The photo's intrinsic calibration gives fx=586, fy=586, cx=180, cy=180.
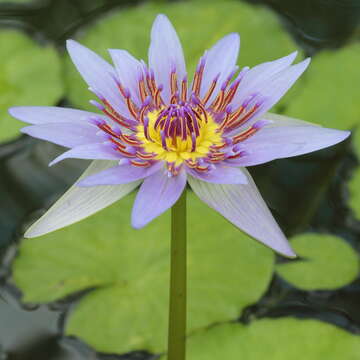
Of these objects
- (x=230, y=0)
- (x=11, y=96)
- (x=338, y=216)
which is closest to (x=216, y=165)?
(x=338, y=216)

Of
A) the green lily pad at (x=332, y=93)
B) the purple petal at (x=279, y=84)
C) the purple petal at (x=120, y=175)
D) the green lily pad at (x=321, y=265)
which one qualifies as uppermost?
the purple petal at (x=279, y=84)

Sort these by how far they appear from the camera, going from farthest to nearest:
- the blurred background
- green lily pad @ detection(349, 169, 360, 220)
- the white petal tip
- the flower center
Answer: green lily pad @ detection(349, 169, 360, 220), the blurred background, the flower center, the white petal tip

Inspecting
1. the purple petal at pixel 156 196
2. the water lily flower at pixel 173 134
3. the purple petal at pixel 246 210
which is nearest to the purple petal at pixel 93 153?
the water lily flower at pixel 173 134

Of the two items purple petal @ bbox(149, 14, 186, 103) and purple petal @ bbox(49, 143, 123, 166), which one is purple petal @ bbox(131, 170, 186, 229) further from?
purple petal @ bbox(149, 14, 186, 103)

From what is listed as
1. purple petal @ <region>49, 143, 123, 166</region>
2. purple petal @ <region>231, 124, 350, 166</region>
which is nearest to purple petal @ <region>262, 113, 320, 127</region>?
purple petal @ <region>231, 124, 350, 166</region>

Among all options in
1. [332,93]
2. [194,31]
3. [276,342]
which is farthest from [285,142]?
[194,31]

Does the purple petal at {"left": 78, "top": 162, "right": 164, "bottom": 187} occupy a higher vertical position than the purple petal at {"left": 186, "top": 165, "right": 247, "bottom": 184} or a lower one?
higher

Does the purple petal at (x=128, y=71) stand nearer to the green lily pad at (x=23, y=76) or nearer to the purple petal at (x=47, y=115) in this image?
the purple petal at (x=47, y=115)

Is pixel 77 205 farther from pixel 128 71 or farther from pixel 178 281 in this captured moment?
pixel 128 71
